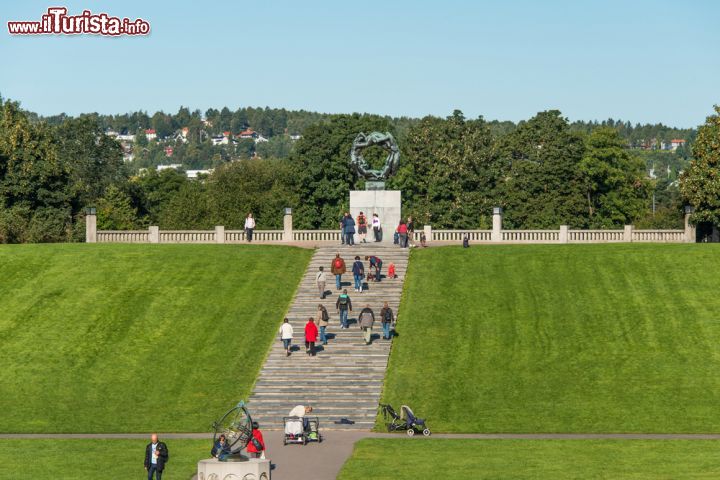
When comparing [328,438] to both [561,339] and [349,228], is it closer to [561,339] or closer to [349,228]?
[561,339]

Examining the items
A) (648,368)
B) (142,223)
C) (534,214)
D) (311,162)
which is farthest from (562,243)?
(142,223)

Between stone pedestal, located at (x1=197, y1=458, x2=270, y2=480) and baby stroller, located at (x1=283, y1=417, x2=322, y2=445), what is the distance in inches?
429

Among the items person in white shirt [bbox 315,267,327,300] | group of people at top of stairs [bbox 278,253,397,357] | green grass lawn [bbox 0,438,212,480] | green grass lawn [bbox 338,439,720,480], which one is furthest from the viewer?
person in white shirt [bbox 315,267,327,300]

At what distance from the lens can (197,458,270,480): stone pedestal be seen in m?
39.4

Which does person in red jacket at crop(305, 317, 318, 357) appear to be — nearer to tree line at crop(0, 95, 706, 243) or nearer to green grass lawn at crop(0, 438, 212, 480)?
green grass lawn at crop(0, 438, 212, 480)

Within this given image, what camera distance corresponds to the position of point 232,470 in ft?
129

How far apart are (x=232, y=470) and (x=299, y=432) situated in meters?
11.5

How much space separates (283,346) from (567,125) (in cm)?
7128

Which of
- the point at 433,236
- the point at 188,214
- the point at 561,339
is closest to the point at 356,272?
the point at 561,339

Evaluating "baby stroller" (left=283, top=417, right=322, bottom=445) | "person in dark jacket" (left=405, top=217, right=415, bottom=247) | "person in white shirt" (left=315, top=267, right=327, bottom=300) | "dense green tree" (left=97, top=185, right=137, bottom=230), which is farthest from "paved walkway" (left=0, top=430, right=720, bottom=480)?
"dense green tree" (left=97, top=185, right=137, bottom=230)

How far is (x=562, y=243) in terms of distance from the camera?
84125mm

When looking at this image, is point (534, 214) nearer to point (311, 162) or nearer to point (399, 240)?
point (311, 162)

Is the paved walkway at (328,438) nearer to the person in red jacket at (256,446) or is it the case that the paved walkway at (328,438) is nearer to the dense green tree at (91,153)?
the person in red jacket at (256,446)

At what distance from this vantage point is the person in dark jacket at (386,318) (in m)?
65.1
